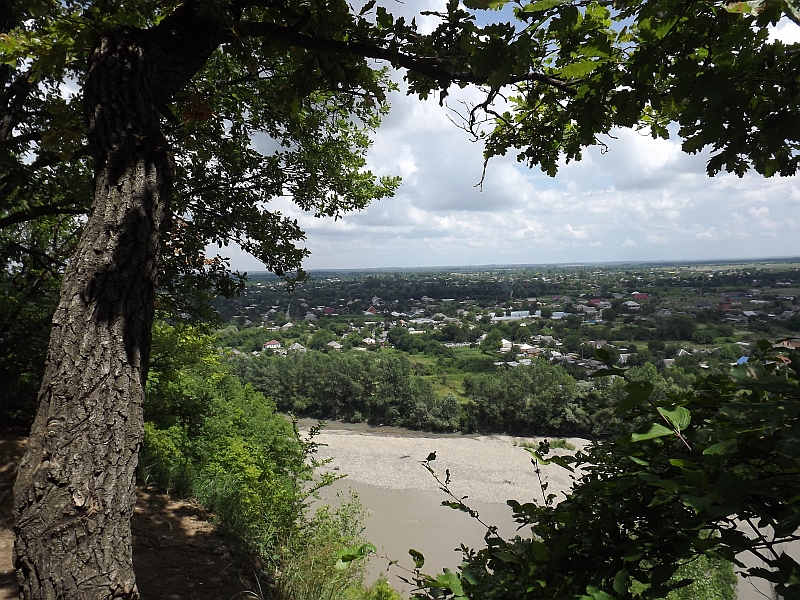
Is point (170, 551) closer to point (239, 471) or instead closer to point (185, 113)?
point (239, 471)

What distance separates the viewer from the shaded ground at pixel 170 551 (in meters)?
3.28

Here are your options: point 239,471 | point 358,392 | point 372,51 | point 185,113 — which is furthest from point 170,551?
point 358,392

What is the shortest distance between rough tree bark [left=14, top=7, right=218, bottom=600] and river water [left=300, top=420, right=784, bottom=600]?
7095 mm

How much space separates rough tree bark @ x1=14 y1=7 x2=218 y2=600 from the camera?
1.47m

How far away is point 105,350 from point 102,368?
65 millimetres

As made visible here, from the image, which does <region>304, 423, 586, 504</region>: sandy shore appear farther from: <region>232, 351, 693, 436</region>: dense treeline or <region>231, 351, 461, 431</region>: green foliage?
<region>231, 351, 461, 431</region>: green foliage

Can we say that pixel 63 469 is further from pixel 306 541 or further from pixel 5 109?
pixel 5 109

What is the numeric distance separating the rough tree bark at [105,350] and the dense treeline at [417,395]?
88.6ft

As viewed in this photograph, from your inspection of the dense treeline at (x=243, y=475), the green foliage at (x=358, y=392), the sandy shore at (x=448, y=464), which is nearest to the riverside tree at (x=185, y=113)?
the dense treeline at (x=243, y=475)

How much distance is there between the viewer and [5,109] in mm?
4742

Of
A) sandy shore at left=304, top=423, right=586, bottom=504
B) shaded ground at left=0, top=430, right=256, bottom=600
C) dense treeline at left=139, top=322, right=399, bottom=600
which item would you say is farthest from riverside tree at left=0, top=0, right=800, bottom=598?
sandy shore at left=304, top=423, right=586, bottom=504

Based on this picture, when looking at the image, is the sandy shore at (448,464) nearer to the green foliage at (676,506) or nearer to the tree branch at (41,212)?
the tree branch at (41,212)

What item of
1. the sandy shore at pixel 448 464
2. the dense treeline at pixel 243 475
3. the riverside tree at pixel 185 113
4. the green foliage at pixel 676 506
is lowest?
the sandy shore at pixel 448 464

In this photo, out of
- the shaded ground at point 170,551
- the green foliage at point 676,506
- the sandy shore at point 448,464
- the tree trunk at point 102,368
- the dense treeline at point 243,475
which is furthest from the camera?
the sandy shore at point 448,464
